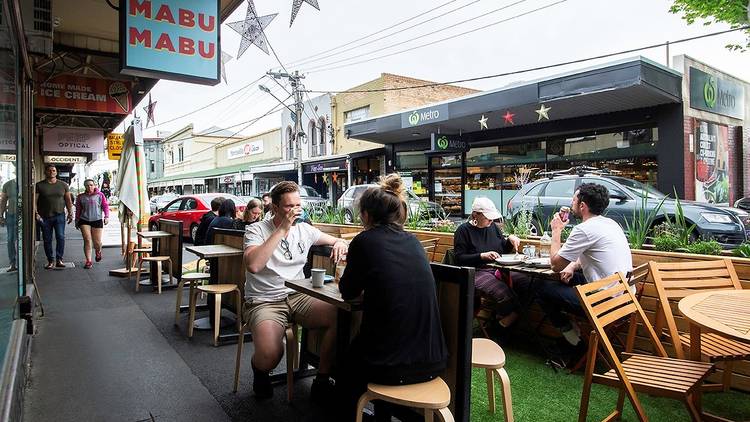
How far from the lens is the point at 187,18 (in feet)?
14.6

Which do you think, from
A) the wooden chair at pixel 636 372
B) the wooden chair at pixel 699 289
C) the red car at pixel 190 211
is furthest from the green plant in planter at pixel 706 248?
the red car at pixel 190 211

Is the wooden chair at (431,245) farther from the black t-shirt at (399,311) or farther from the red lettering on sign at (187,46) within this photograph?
the black t-shirt at (399,311)

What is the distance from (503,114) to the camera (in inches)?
535

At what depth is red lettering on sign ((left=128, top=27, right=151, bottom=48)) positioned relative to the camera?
160 inches

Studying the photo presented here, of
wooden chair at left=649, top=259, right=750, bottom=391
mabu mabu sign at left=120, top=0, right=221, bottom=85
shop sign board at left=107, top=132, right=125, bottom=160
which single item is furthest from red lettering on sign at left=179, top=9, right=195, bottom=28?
shop sign board at left=107, top=132, right=125, bottom=160

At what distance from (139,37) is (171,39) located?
258mm

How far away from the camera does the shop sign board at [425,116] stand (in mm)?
14663

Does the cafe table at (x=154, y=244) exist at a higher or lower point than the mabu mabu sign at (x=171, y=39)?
lower

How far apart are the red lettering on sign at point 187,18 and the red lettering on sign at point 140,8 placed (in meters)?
0.28

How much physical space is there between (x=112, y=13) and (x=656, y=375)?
678 cm

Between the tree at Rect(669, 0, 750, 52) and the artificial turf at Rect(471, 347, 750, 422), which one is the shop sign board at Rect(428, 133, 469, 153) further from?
the artificial turf at Rect(471, 347, 750, 422)

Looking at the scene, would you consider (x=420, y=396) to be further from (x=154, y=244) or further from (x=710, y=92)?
(x=710, y=92)

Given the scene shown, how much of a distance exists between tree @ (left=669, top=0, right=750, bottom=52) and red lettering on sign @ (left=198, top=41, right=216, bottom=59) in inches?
475

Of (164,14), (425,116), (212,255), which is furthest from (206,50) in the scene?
(425,116)
